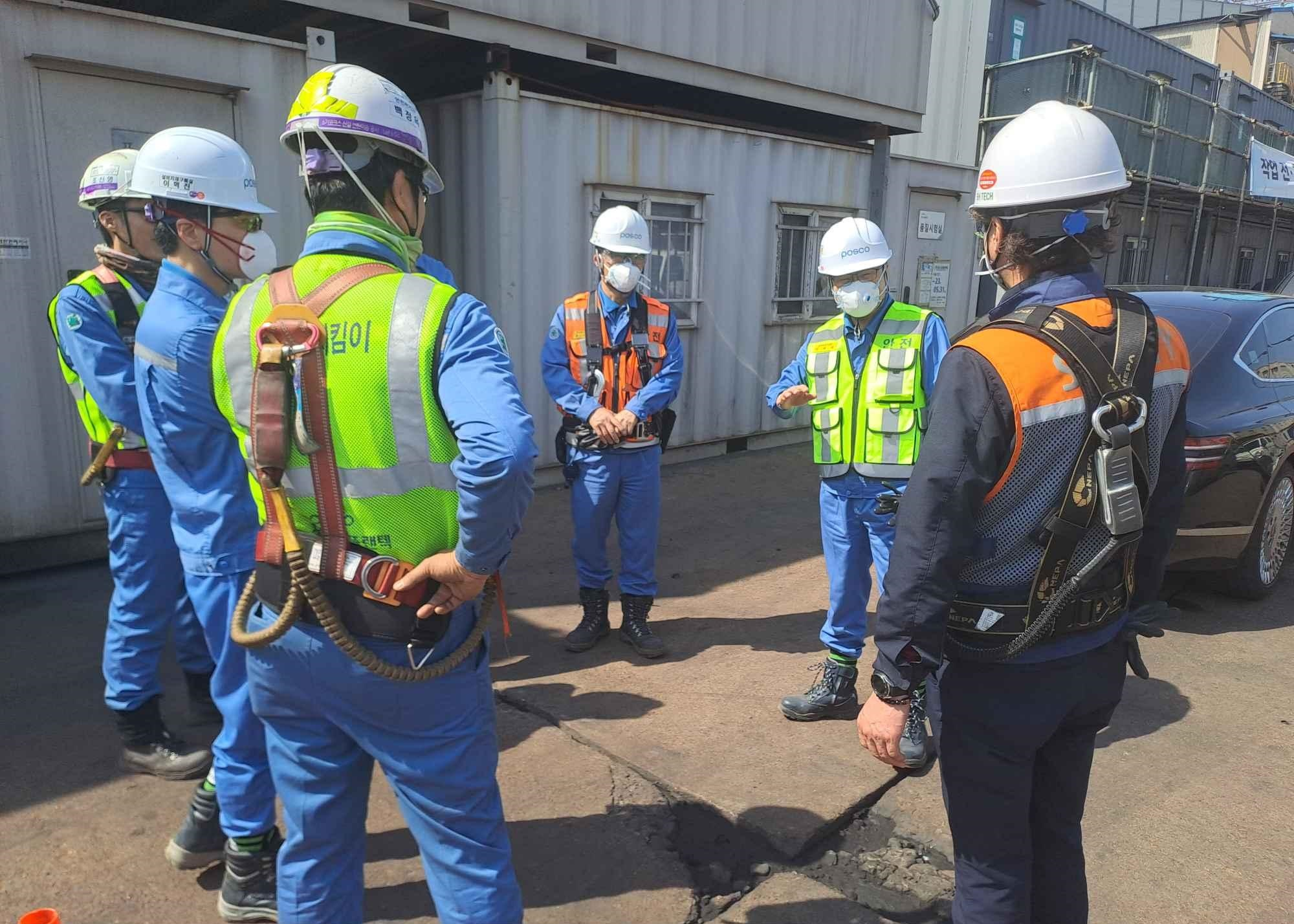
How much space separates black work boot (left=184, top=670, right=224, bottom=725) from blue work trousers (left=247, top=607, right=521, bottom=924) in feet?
6.63

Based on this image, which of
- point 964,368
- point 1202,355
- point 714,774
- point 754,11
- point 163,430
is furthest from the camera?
point 754,11

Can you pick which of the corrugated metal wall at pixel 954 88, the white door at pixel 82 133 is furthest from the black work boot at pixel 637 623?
the corrugated metal wall at pixel 954 88

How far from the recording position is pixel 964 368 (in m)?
1.90

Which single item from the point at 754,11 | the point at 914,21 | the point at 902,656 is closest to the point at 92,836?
the point at 902,656

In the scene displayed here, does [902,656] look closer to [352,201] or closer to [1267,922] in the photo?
[352,201]

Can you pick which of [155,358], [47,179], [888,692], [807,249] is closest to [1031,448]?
[888,692]

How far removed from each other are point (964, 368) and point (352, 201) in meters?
1.37

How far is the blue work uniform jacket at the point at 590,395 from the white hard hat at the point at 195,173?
1.76m

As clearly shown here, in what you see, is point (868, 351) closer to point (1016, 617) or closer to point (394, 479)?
point (1016, 617)

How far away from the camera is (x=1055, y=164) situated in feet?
6.52

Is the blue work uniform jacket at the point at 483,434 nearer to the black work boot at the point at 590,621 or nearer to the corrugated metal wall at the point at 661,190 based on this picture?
the black work boot at the point at 590,621

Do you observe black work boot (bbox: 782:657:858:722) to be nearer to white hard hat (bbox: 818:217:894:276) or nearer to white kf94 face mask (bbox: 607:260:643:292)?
white hard hat (bbox: 818:217:894:276)

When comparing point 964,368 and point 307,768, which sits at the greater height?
point 964,368

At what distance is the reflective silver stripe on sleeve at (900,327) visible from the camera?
11.9 feet
